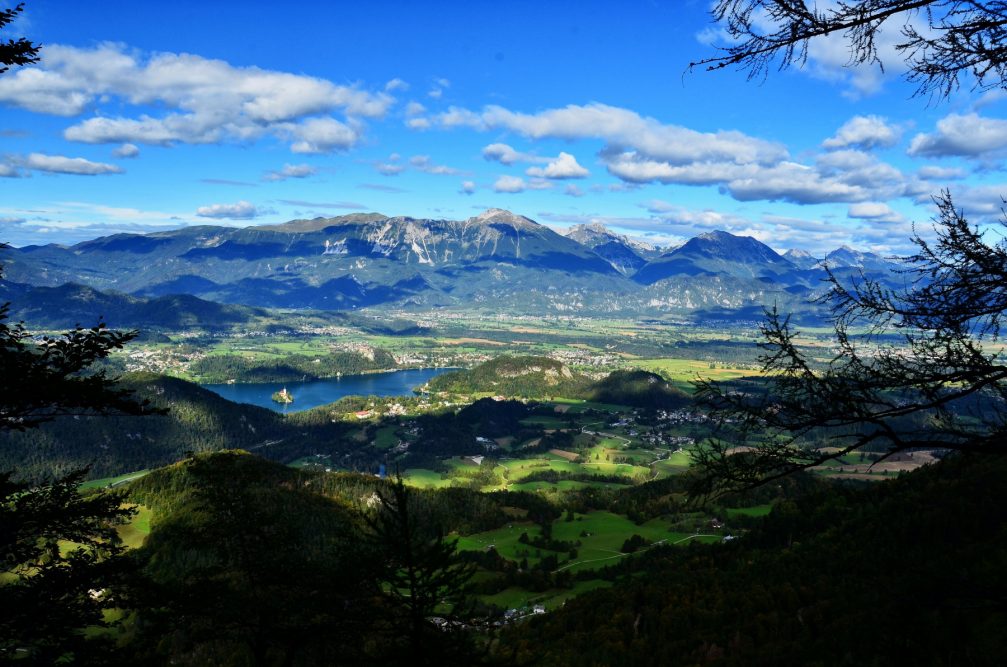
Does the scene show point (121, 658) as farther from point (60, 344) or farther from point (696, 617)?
point (696, 617)

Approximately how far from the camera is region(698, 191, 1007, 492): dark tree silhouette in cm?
701

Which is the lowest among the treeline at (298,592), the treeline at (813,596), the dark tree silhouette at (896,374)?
the treeline at (813,596)

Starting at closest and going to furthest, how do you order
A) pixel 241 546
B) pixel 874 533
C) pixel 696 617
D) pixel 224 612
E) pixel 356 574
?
pixel 356 574, pixel 224 612, pixel 241 546, pixel 696 617, pixel 874 533

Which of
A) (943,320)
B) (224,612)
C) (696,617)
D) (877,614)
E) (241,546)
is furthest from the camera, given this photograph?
(696,617)

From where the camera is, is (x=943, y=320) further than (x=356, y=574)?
No

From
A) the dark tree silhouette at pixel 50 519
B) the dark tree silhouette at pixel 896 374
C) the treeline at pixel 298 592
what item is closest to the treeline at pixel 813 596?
the treeline at pixel 298 592

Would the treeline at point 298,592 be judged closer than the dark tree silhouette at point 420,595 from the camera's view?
No

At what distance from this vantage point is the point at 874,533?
56906mm

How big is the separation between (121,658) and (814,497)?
3641 inches

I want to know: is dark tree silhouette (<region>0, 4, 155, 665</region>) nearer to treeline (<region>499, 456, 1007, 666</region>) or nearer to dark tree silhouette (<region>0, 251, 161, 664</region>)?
dark tree silhouette (<region>0, 251, 161, 664</region>)

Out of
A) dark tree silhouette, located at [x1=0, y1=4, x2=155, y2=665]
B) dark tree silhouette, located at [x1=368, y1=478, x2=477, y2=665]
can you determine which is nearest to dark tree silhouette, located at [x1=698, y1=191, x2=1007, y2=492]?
dark tree silhouette, located at [x1=368, y1=478, x2=477, y2=665]

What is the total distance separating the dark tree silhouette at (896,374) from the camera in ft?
23.0

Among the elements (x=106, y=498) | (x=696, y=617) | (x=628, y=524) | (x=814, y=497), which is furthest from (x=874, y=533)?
Answer: (x=106, y=498)

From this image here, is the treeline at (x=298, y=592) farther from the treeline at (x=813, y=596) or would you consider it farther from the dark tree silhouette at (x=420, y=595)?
the treeline at (x=813, y=596)
